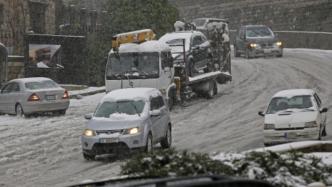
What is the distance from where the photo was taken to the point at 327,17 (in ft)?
198

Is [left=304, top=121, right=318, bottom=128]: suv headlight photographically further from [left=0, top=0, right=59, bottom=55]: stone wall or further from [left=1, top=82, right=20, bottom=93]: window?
[left=0, top=0, right=59, bottom=55]: stone wall

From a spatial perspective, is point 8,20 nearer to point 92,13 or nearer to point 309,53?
point 92,13

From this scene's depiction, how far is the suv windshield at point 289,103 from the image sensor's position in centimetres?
2241

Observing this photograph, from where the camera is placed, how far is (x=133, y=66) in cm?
2892

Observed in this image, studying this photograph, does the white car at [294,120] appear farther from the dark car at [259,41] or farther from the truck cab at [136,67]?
the dark car at [259,41]

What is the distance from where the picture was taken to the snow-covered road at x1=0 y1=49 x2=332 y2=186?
1869 centimetres

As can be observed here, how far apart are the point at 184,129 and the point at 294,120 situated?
5194 mm

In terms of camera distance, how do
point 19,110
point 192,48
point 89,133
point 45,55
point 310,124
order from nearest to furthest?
point 89,133 → point 310,124 → point 19,110 → point 192,48 → point 45,55

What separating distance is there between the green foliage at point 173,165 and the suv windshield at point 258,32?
3686 cm

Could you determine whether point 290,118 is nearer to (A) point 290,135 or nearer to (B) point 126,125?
(A) point 290,135

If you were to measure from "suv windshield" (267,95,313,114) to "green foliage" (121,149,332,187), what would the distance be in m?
11.0

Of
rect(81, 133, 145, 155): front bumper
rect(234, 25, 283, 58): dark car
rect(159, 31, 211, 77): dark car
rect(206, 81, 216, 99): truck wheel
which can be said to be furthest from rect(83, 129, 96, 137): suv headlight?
rect(234, 25, 283, 58): dark car

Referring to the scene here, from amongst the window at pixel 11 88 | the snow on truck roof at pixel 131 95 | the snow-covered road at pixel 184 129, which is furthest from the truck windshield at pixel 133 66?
the snow on truck roof at pixel 131 95

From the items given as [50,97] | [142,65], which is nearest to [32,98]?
[50,97]
